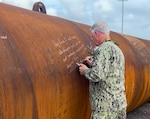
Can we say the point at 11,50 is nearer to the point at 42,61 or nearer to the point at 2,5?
the point at 42,61

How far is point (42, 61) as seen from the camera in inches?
95.0

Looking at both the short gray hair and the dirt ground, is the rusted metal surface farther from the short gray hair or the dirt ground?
the dirt ground

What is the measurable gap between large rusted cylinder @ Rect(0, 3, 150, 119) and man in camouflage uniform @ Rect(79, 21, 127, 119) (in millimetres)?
157

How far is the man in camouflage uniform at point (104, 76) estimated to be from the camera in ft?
9.28

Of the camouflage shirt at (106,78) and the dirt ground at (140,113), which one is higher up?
the camouflage shirt at (106,78)

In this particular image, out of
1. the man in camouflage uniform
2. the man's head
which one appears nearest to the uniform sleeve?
the man in camouflage uniform

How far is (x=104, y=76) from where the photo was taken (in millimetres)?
2828

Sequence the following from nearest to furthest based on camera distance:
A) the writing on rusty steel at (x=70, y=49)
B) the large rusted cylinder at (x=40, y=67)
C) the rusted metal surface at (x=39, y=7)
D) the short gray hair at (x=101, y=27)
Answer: the large rusted cylinder at (x=40, y=67), the writing on rusty steel at (x=70, y=49), the short gray hair at (x=101, y=27), the rusted metal surface at (x=39, y=7)

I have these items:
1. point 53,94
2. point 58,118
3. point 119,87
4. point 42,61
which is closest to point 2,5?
point 42,61

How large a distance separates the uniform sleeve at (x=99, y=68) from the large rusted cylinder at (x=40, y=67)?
16 cm

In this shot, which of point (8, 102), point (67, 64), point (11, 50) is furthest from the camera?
point (67, 64)

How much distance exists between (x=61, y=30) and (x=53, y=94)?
2.59 ft

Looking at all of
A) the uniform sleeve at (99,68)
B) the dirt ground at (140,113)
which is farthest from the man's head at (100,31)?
the dirt ground at (140,113)

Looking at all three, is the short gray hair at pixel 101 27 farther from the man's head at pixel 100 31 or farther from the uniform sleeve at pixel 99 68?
the uniform sleeve at pixel 99 68
